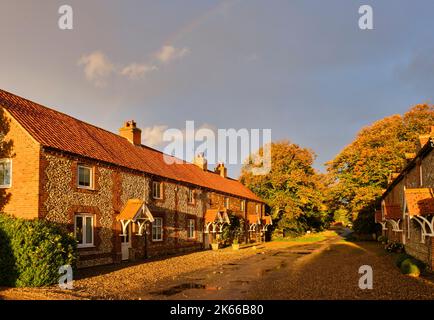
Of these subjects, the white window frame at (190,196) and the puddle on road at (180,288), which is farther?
the white window frame at (190,196)

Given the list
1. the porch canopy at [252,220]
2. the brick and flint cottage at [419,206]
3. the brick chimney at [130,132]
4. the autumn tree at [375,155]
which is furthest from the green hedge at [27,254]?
the autumn tree at [375,155]

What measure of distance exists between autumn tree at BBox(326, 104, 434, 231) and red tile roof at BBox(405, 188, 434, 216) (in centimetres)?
2668

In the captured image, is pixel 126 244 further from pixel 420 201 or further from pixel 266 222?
pixel 266 222

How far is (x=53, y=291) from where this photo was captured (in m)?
12.9

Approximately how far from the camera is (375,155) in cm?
4462

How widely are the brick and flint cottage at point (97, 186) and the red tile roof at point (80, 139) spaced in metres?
0.08

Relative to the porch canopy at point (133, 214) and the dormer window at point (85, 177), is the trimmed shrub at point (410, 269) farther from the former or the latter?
the dormer window at point (85, 177)

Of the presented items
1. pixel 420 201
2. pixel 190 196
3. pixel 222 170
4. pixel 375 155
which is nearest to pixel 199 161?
pixel 222 170

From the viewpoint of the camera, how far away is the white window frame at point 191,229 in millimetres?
31939

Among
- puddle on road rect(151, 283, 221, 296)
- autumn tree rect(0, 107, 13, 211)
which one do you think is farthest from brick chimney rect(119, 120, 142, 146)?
puddle on road rect(151, 283, 221, 296)

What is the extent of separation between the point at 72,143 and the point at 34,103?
3.70 m

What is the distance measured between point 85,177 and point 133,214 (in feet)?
11.4
